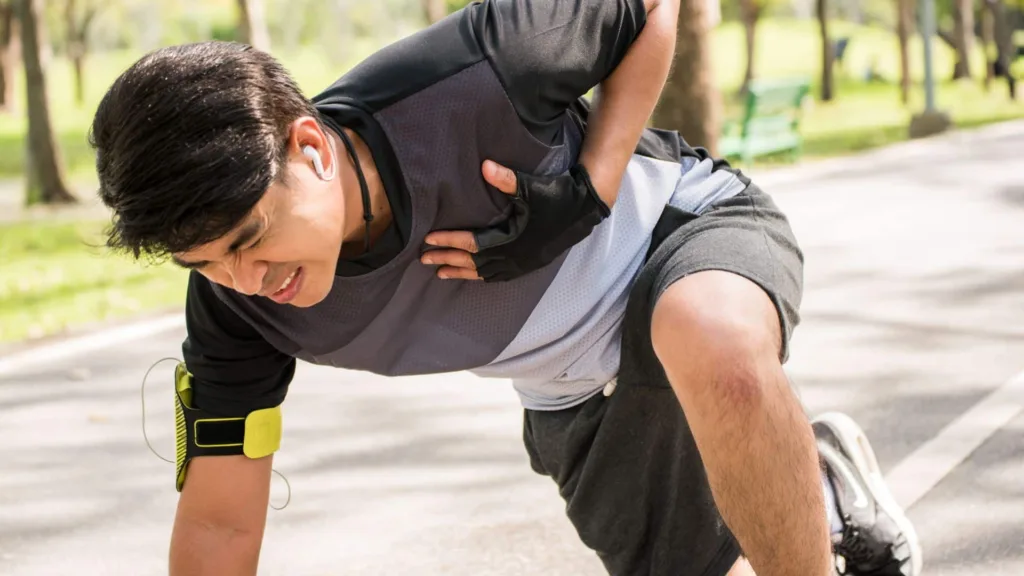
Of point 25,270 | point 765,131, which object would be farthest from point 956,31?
point 25,270

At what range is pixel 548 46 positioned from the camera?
8.22 ft

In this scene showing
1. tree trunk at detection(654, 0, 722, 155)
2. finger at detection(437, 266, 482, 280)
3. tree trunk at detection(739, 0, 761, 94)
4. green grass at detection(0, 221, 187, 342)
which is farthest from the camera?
tree trunk at detection(739, 0, 761, 94)

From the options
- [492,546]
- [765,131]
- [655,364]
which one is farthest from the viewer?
[765,131]

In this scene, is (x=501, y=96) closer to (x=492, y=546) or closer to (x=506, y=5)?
(x=506, y=5)

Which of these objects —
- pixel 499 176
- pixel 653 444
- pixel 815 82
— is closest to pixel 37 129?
pixel 653 444

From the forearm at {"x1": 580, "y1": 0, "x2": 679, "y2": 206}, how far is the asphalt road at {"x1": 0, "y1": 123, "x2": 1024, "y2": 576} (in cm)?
124

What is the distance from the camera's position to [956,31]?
29.2 m

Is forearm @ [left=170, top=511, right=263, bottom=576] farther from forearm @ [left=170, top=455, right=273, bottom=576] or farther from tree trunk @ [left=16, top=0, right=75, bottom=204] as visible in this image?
tree trunk @ [left=16, top=0, right=75, bottom=204]

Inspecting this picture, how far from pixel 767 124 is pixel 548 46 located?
39.4 feet

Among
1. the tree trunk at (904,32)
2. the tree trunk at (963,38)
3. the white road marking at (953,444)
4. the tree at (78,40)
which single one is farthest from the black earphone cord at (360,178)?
the tree at (78,40)

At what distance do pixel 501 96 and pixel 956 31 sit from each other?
28772 mm

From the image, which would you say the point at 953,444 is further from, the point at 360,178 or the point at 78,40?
the point at 78,40

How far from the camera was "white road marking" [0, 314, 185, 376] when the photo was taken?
6.30 m

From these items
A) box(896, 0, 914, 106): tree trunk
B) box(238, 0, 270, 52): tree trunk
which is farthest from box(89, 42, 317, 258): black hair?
box(896, 0, 914, 106): tree trunk
